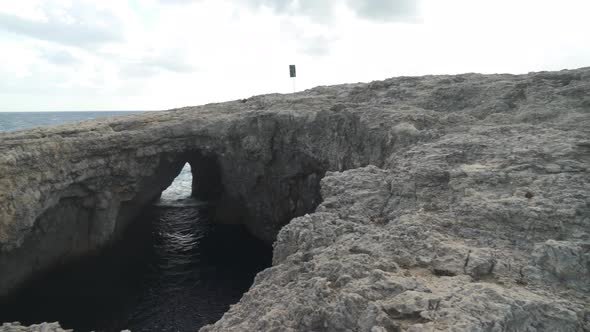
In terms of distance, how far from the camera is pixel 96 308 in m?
19.7

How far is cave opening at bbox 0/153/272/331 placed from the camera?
62.0 feet

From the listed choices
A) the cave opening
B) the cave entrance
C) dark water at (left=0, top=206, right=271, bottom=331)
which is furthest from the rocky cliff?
the cave entrance

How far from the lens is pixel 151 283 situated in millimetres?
22297

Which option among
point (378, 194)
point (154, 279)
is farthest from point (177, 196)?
point (378, 194)

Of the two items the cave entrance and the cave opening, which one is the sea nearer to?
the cave opening

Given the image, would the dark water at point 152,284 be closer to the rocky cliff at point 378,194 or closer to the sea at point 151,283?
the sea at point 151,283

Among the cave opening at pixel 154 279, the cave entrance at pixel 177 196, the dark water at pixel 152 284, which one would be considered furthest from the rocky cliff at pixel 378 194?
the cave entrance at pixel 177 196

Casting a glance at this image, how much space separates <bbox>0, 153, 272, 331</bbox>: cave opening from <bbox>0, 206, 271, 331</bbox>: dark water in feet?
0.14

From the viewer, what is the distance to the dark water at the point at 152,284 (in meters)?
18.8

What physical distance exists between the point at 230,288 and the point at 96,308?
22.0 feet

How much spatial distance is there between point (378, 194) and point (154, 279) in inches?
679

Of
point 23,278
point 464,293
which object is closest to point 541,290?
point 464,293

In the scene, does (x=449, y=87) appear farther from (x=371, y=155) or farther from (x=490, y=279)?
(x=490, y=279)

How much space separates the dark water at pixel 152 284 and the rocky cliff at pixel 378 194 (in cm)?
163
